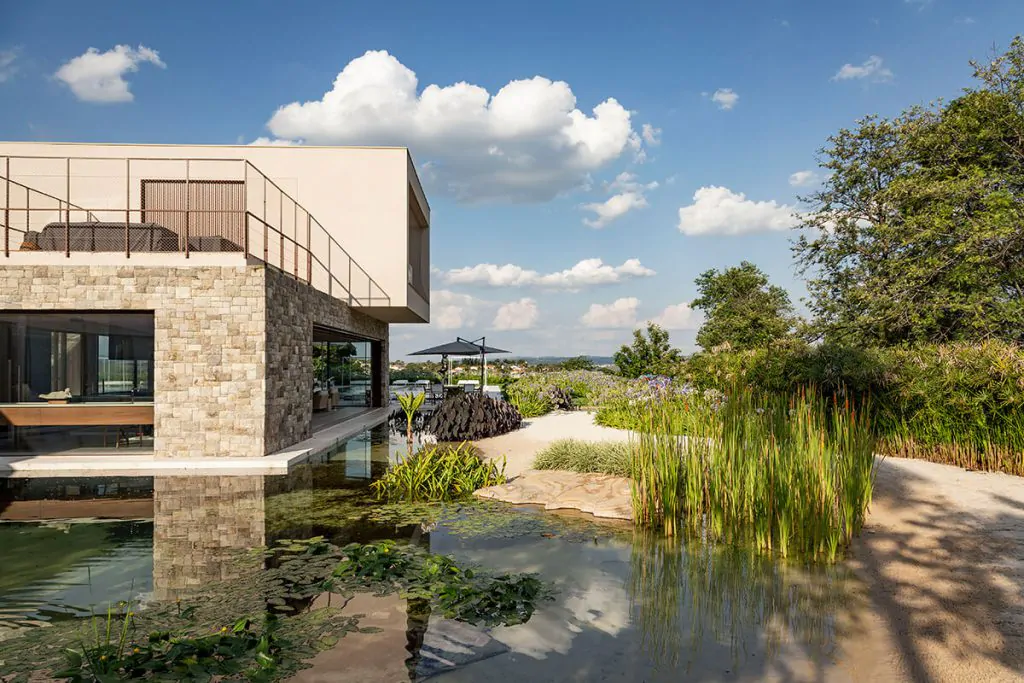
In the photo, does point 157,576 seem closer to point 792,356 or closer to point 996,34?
point 792,356

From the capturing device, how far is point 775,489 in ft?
15.4

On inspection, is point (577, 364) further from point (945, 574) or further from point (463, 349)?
point (945, 574)

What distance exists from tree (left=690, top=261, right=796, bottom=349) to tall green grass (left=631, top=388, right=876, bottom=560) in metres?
31.7

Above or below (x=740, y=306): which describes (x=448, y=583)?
below

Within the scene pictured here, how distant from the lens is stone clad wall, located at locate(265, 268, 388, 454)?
9.56 meters

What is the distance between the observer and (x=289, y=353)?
10.4 meters

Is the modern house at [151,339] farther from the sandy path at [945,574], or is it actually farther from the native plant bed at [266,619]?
the sandy path at [945,574]

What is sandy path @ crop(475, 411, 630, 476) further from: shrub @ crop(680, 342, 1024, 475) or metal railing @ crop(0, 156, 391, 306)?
metal railing @ crop(0, 156, 391, 306)

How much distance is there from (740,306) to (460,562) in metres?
40.8

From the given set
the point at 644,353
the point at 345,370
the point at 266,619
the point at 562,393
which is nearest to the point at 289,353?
the point at 266,619

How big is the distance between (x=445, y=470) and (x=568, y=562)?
9.75 ft

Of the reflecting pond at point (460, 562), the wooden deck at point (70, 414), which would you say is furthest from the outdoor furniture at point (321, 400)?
the reflecting pond at point (460, 562)

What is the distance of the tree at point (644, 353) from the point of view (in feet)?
73.3

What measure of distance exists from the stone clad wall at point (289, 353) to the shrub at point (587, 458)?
4480mm
